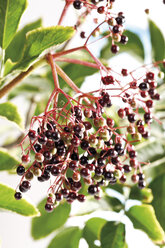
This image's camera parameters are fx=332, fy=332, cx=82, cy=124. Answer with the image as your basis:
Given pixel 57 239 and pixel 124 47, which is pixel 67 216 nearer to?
pixel 57 239

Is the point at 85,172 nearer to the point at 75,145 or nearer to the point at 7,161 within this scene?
the point at 75,145

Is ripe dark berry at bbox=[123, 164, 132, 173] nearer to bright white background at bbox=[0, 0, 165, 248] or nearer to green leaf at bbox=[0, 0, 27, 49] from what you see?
green leaf at bbox=[0, 0, 27, 49]

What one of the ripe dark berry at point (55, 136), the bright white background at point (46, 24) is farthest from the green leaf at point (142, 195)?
the bright white background at point (46, 24)

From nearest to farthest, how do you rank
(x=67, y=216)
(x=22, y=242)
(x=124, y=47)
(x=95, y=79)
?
(x=67, y=216) → (x=124, y=47) → (x=95, y=79) → (x=22, y=242)

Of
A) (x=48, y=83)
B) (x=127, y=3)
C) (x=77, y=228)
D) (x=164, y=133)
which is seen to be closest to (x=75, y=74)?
(x=48, y=83)

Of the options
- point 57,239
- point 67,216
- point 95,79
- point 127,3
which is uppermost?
point 127,3

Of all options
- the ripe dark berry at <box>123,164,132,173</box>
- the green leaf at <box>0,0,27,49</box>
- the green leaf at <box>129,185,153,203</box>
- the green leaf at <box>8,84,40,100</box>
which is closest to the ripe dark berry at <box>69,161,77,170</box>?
the ripe dark berry at <box>123,164,132,173</box>

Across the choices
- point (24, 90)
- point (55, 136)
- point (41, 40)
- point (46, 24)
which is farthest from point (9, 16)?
point (46, 24)
